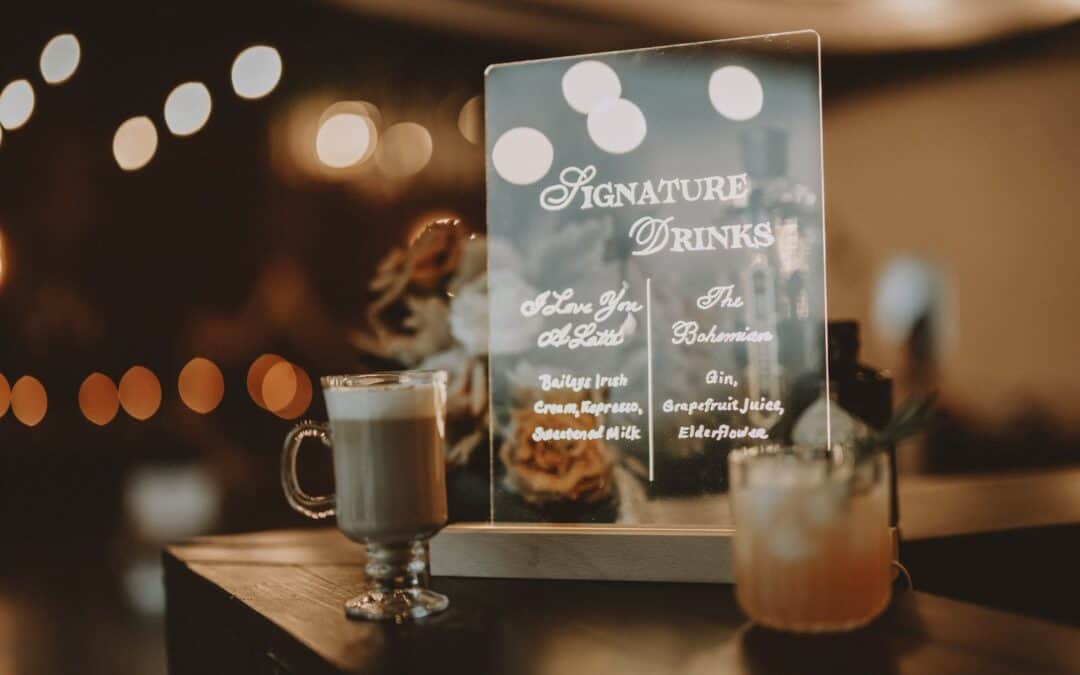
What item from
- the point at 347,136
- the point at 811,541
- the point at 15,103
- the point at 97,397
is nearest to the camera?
the point at 811,541

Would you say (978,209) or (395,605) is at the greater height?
(978,209)

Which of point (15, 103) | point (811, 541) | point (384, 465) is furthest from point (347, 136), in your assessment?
point (811, 541)

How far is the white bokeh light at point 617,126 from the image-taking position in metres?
1.19

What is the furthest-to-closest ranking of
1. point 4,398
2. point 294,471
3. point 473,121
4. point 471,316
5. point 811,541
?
point 4,398, point 473,121, point 471,316, point 294,471, point 811,541

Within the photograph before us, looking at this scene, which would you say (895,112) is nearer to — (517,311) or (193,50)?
(193,50)

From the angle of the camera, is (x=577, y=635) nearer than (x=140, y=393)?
Yes

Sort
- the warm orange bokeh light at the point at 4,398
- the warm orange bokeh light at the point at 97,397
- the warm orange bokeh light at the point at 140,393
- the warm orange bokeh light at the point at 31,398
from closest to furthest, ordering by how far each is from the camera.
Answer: the warm orange bokeh light at the point at 140,393 < the warm orange bokeh light at the point at 31,398 < the warm orange bokeh light at the point at 97,397 < the warm orange bokeh light at the point at 4,398

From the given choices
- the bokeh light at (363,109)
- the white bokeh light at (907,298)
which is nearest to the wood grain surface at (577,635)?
the bokeh light at (363,109)

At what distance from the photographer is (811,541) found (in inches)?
34.6

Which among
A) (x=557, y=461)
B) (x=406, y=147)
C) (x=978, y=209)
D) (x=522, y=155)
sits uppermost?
(x=406, y=147)

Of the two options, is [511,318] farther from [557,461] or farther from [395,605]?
[395,605]

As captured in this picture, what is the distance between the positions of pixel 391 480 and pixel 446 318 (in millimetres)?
300

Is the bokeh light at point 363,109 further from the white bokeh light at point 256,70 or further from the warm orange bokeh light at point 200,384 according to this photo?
the warm orange bokeh light at point 200,384

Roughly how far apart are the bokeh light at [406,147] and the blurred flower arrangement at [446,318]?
316 cm
